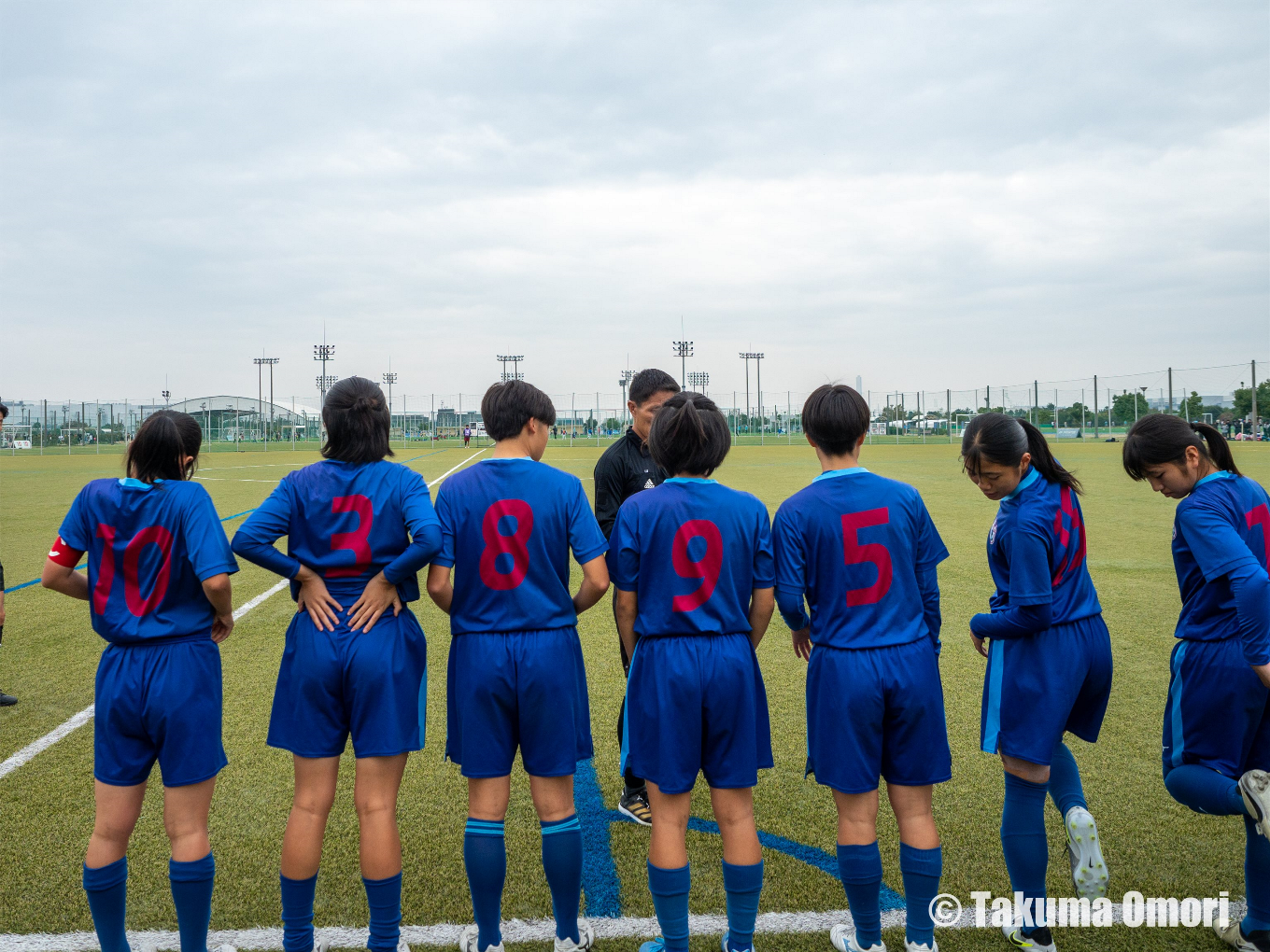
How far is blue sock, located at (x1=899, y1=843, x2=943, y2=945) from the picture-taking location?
8.80ft

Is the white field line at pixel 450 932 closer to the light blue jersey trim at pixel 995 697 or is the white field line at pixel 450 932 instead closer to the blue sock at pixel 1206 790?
the blue sock at pixel 1206 790

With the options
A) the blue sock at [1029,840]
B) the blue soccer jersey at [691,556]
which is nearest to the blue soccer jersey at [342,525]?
the blue soccer jersey at [691,556]

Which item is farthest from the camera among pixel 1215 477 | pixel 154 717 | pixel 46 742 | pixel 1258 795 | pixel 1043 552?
pixel 46 742

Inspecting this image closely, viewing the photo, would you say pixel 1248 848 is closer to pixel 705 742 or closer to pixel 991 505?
pixel 705 742

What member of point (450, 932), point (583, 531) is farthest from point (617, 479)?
point (450, 932)

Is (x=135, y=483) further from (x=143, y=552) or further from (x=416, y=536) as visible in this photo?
(x=416, y=536)

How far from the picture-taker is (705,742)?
2.72 m

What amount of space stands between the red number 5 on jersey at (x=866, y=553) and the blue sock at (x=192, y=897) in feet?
7.14

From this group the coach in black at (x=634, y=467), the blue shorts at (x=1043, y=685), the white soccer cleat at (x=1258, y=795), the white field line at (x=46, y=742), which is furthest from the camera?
the white field line at (x=46, y=742)

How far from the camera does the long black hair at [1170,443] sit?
285cm

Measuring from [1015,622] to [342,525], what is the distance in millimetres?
2203

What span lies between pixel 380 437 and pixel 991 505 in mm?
15213

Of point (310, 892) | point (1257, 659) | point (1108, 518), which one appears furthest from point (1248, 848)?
point (1108, 518)

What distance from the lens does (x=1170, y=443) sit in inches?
112
